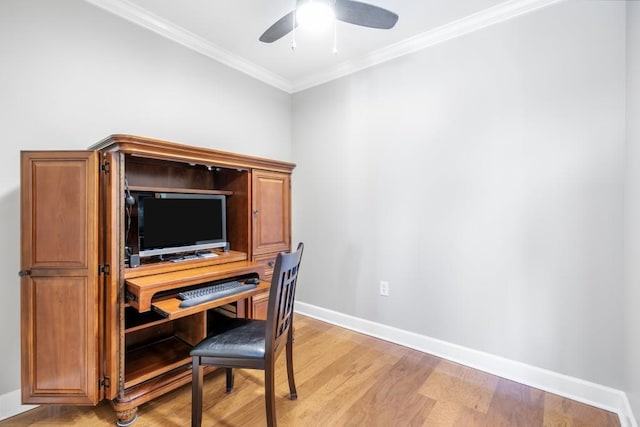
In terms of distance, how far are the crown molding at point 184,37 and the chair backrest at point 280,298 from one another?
213 cm

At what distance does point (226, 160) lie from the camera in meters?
2.09

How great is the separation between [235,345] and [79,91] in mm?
1961

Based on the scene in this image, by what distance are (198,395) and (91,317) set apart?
2.37 feet

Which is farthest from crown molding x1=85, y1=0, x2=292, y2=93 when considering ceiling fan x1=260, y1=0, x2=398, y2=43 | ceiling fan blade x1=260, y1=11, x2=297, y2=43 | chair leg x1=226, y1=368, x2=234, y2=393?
chair leg x1=226, y1=368, x2=234, y2=393

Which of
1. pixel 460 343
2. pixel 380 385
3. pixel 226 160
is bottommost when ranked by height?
pixel 380 385

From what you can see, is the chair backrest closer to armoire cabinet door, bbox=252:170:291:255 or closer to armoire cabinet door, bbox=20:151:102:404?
armoire cabinet door, bbox=252:170:291:255

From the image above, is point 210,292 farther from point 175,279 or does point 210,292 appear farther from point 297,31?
point 297,31

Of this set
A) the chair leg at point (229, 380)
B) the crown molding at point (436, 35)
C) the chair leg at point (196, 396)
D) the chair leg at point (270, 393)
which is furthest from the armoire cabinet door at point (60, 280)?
the crown molding at point (436, 35)

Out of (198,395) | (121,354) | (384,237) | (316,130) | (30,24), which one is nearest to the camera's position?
(198,395)

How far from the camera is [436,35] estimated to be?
2338mm

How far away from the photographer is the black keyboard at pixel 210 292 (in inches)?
63.1

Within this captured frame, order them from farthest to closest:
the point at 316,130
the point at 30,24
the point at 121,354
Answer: the point at 316,130, the point at 30,24, the point at 121,354

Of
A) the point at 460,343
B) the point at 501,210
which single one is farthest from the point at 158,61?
the point at 460,343

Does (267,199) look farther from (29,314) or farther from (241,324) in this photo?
(29,314)
